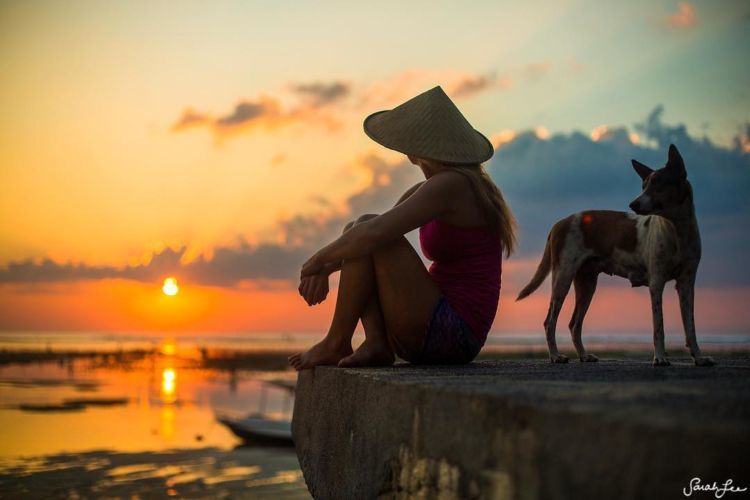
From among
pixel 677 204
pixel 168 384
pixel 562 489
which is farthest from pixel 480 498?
pixel 168 384

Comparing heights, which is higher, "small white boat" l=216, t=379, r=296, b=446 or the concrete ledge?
the concrete ledge

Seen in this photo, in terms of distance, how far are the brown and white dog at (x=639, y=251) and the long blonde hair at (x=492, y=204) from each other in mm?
1075

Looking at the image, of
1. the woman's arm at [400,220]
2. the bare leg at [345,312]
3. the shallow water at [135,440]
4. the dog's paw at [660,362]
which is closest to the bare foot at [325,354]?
the bare leg at [345,312]

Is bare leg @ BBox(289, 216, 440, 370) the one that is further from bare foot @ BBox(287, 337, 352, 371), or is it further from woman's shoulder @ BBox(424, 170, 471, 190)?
woman's shoulder @ BBox(424, 170, 471, 190)

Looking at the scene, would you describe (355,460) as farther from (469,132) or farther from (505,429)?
(469,132)

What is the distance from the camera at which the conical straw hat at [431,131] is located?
4285 millimetres

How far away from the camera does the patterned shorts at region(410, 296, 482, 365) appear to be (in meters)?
4.15

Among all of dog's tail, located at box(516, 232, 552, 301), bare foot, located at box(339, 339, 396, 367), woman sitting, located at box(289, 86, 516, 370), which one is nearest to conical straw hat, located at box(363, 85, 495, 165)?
woman sitting, located at box(289, 86, 516, 370)

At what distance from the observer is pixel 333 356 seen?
4473mm

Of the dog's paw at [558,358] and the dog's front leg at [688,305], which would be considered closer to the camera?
the dog's front leg at [688,305]

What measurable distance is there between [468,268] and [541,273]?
6.83 ft

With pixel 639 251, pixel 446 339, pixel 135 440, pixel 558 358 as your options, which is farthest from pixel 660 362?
pixel 135 440

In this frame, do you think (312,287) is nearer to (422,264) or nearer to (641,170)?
(422,264)

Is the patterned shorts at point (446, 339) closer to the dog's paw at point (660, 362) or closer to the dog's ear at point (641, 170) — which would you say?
the dog's paw at point (660, 362)
